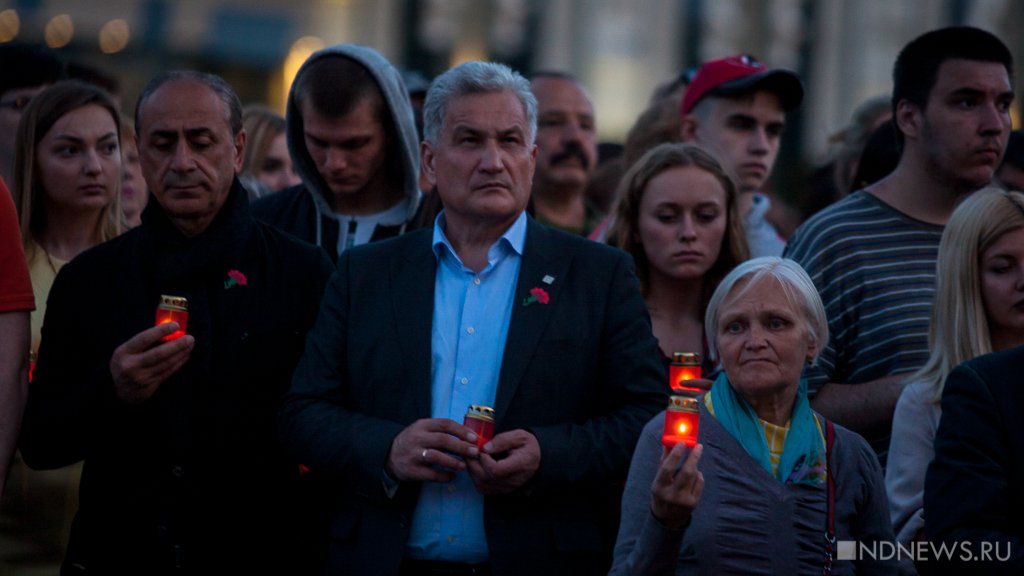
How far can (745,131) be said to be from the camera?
680cm

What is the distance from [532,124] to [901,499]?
1.58 meters

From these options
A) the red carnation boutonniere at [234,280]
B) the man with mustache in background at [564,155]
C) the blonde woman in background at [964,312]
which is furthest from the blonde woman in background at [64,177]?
the blonde woman in background at [964,312]

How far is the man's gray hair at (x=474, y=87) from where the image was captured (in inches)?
180

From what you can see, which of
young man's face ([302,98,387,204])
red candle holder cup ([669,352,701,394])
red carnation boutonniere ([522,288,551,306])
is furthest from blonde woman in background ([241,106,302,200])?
red candle holder cup ([669,352,701,394])

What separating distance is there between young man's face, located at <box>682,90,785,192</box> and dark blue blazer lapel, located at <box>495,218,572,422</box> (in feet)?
7.61

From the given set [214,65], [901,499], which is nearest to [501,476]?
[901,499]

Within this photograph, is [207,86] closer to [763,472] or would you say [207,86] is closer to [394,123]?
[394,123]

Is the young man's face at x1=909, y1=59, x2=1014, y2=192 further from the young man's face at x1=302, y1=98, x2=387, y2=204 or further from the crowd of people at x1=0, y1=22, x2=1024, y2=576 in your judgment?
the young man's face at x1=302, y1=98, x2=387, y2=204

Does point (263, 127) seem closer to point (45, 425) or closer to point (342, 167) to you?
point (342, 167)

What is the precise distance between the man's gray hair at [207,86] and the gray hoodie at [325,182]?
853 mm

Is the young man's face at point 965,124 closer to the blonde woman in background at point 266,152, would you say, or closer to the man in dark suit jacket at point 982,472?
→ the man in dark suit jacket at point 982,472

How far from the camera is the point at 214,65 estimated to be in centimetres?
2400

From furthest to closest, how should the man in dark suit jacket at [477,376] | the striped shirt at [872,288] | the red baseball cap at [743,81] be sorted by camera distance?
the red baseball cap at [743,81] < the striped shirt at [872,288] < the man in dark suit jacket at [477,376]

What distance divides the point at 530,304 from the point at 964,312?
1404mm
